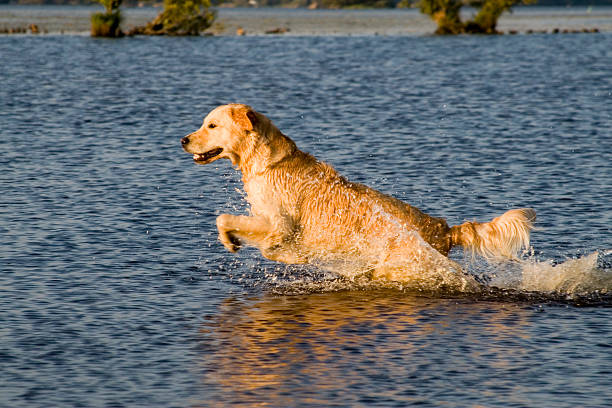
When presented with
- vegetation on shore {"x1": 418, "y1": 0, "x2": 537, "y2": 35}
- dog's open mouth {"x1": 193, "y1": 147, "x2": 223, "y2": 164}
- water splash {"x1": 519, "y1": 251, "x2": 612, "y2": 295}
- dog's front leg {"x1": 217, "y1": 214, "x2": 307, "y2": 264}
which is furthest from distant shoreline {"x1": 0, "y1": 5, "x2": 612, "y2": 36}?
water splash {"x1": 519, "y1": 251, "x2": 612, "y2": 295}

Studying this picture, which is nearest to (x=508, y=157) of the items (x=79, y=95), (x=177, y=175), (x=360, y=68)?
(x=177, y=175)

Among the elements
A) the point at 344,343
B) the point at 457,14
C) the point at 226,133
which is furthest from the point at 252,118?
the point at 457,14

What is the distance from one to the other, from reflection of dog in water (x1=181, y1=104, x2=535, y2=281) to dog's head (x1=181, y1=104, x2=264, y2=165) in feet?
0.04

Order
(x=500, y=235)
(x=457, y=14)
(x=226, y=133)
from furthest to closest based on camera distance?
(x=457, y=14) < (x=226, y=133) < (x=500, y=235)

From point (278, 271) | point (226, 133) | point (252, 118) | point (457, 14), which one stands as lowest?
point (278, 271)

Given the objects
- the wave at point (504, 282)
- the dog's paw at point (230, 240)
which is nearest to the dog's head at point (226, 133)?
the dog's paw at point (230, 240)

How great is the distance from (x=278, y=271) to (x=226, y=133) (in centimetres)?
233

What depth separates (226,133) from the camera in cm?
1166

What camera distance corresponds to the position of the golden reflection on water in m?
8.79

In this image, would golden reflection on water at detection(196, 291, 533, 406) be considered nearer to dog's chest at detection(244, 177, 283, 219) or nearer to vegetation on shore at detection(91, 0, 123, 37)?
dog's chest at detection(244, 177, 283, 219)

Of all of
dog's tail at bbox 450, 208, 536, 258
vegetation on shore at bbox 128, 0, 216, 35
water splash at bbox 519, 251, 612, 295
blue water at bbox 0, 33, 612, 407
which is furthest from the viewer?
vegetation on shore at bbox 128, 0, 216, 35

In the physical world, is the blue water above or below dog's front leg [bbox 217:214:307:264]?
below

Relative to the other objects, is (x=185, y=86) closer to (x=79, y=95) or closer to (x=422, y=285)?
(x=79, y=95)

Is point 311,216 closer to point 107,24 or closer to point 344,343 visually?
point 344,343
